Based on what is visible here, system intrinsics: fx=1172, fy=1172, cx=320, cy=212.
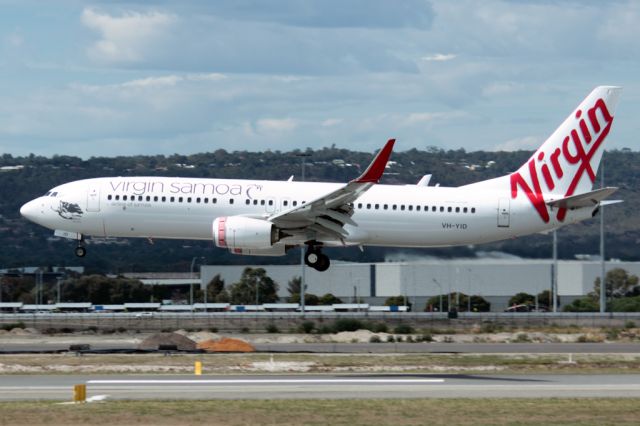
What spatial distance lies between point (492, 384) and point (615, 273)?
2974 inches

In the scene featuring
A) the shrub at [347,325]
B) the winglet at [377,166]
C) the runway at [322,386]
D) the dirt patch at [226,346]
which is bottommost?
the runway at [322,386]

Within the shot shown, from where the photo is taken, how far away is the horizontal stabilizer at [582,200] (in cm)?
4784

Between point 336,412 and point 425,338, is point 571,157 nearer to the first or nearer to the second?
point 425,338

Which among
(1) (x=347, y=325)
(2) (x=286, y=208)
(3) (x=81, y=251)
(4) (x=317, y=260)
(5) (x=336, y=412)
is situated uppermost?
(2) (x=286, y=208)

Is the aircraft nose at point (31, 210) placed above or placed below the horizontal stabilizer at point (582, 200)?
below

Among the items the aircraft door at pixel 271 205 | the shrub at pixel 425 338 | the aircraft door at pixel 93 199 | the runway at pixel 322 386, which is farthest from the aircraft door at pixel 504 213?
the aircraft door at pixel 93 199

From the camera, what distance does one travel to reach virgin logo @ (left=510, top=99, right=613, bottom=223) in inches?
2019

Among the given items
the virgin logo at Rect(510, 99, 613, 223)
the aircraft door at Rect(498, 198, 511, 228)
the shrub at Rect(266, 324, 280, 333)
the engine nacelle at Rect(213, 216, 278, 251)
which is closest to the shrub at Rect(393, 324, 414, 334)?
the shrub at Rect(266, 324, 280, 333)

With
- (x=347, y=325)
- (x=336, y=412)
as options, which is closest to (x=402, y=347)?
(x=347, y=325)

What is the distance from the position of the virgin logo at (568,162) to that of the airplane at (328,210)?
0.15ft

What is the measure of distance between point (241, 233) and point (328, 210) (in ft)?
12.2

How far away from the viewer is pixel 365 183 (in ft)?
148

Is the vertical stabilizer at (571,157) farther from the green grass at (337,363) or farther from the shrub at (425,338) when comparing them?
the shrub at (425,338)

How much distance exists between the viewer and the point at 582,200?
48.9 meters
